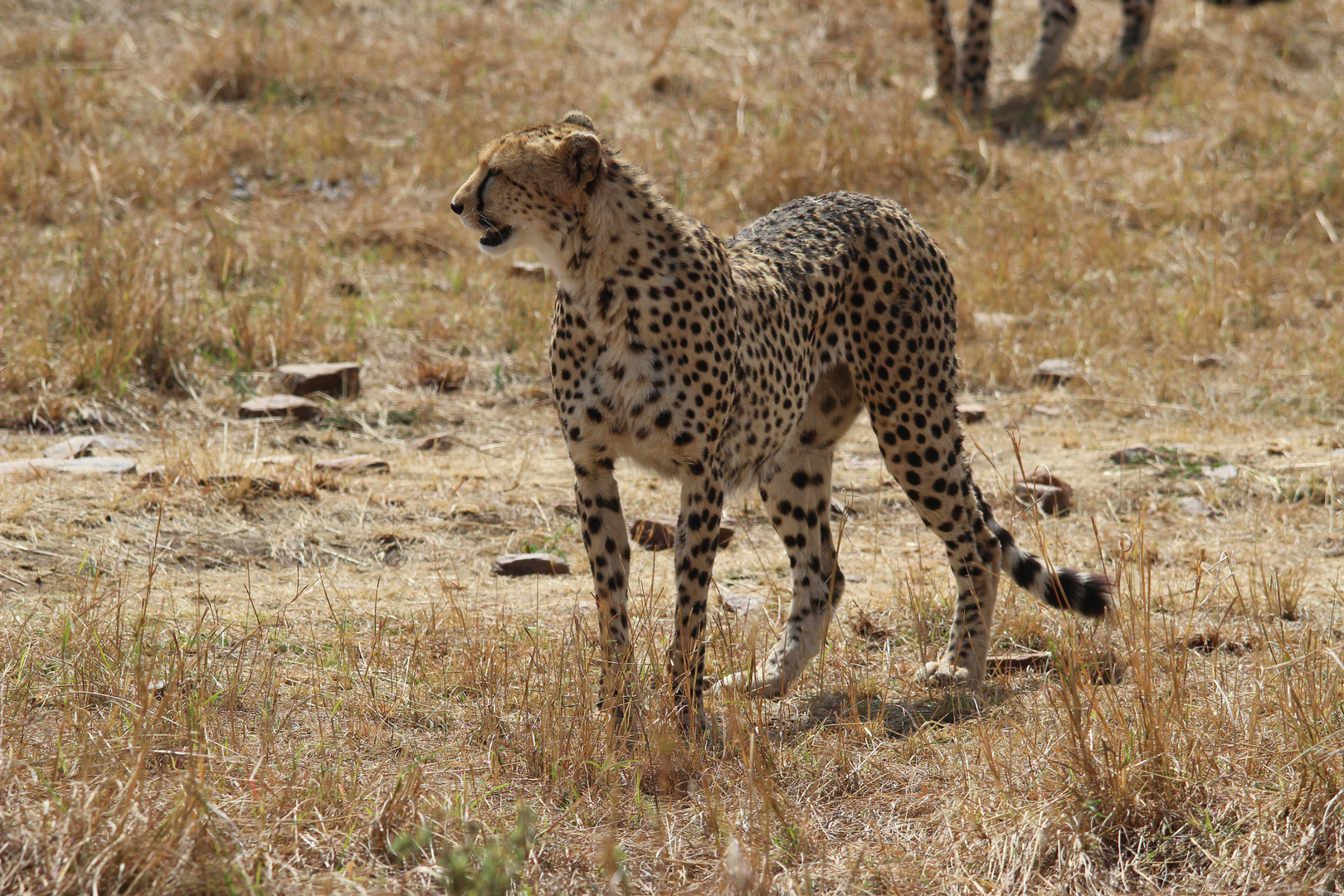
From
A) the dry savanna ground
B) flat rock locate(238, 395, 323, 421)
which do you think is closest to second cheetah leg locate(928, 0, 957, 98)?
the dry savanna ground

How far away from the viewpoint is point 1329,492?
488 cm

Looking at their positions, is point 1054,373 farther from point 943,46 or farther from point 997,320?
point 943,46

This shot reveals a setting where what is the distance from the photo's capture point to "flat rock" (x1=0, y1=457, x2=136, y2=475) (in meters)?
4.74

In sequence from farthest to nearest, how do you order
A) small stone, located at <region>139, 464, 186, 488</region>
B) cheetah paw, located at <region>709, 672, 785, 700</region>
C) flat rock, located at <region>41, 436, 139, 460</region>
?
flat rock, located at <region>41, 436, 139, 460</region>
small stone, located at <region>139, 464, 186, 488</region>
cheetah paw, located at <region>709, 672, 785, 700</region>

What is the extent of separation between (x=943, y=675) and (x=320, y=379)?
3.17 meters

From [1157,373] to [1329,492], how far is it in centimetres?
154

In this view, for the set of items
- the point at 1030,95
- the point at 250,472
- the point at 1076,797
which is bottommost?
the point at 250,472

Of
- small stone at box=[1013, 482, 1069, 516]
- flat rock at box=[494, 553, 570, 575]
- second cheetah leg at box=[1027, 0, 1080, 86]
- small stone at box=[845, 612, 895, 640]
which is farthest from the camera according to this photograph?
second cheetah leg at box=[1027, 0, 1080, 86]

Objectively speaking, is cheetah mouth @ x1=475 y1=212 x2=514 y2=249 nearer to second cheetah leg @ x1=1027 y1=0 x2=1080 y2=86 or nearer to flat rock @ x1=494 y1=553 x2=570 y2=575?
flat rock @ x1=494 y1=553 x2=570 y2=575

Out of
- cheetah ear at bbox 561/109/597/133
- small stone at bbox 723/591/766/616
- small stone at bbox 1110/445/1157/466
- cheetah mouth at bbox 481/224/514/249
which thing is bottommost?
small stone at bbox 723/591/766/616

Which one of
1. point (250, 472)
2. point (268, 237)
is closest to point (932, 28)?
point (268, 237)

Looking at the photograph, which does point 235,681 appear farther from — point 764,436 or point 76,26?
point 76,26

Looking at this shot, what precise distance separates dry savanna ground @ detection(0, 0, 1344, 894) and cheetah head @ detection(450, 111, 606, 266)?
3.22 ft

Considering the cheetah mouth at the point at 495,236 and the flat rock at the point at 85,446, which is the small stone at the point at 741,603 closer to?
the cheetah mouth at the point at 495,236
